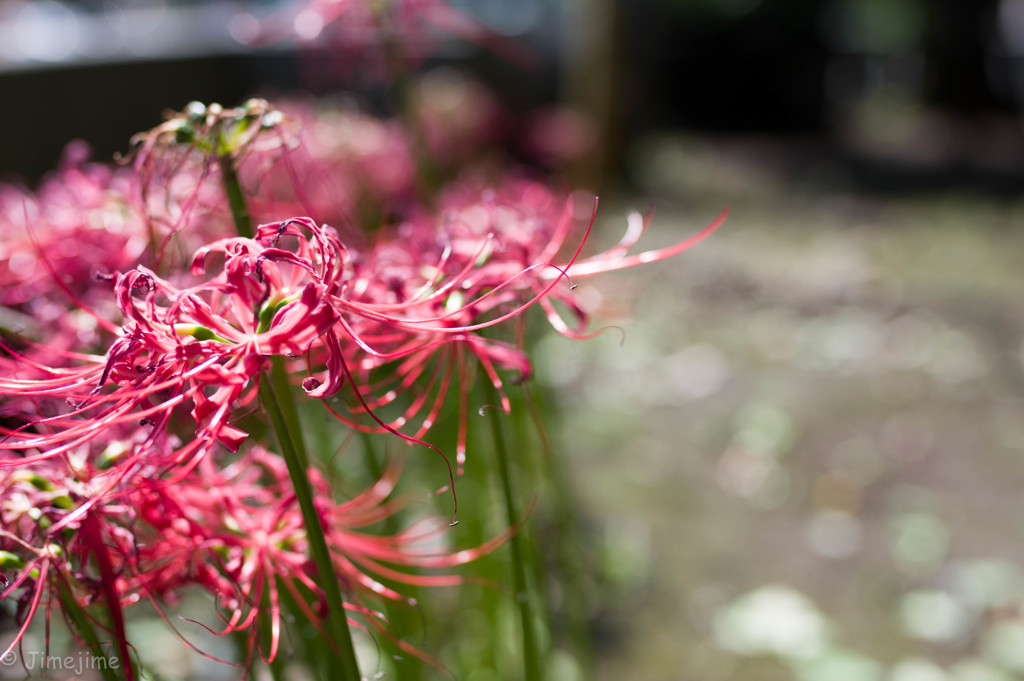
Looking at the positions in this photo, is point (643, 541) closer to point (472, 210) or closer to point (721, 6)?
point (472, 210)

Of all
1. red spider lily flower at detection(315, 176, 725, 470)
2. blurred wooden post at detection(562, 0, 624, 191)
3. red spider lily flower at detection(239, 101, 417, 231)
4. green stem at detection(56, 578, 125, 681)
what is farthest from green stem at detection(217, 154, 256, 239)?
blurred wooden post at detection(562, 0, 624, 191)

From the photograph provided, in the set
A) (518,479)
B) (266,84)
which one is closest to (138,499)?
(518,479)

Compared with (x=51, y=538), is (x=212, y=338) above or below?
above

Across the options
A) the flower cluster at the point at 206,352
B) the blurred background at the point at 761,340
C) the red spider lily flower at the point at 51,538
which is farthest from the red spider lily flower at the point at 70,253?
the blurred background at the point at 761,340

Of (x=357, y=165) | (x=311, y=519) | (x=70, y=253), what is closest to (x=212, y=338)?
(x=311, y=519)

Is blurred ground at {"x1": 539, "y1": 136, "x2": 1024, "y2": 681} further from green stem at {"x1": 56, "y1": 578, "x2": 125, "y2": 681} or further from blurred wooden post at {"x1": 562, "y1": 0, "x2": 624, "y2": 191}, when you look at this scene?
green stem at {"x1": 56, "y1": 578, "x2": 125, "y2": 681}

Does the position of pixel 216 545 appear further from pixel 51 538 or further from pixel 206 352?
pixel 206 352
